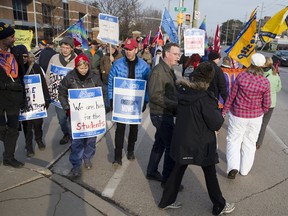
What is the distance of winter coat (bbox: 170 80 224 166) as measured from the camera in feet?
9.86

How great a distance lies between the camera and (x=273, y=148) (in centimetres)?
580

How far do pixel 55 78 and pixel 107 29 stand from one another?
4.78 feet

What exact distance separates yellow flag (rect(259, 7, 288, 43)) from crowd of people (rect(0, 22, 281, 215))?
129 cm

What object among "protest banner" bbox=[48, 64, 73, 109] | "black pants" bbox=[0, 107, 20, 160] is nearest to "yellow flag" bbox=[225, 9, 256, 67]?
"protest banner" bbox=[48, 64, 73, 109]

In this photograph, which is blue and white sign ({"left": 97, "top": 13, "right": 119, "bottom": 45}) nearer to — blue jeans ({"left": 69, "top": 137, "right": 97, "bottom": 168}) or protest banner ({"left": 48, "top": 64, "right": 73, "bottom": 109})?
protest banner ({"left": 48, "top": 64, "right": 73, "bottom": 109})

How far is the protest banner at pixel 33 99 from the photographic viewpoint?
475cm

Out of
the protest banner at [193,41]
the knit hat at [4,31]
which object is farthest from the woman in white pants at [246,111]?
the protest banner at [193,41]

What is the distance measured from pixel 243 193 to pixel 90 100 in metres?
2.61

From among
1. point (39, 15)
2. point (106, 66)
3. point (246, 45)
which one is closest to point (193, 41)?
point (106, 66)

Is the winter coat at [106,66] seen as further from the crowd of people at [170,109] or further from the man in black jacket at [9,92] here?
the man in black jacket at [9,92]

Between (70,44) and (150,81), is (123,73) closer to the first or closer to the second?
(150,81)

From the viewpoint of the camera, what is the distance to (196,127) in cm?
308

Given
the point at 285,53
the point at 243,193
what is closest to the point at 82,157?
the point at 243,193

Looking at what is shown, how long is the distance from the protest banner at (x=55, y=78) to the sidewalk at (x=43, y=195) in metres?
1.31
